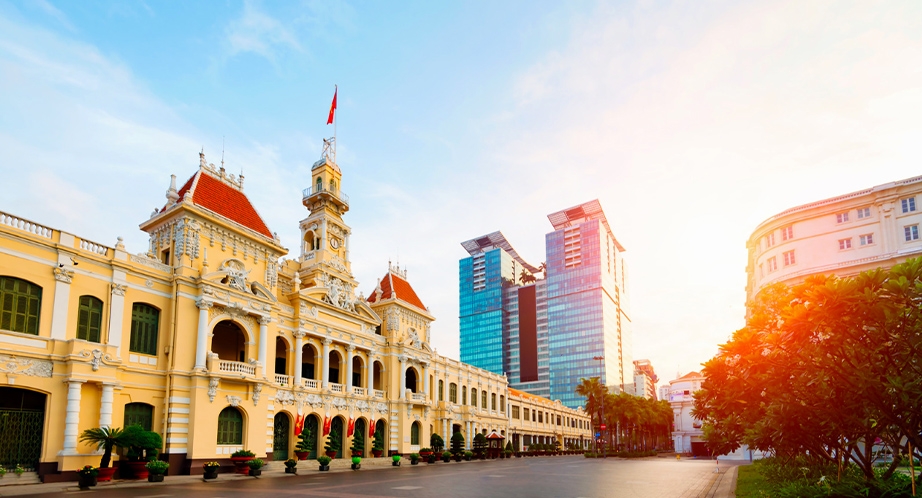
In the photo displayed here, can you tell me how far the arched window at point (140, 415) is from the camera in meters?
33.0

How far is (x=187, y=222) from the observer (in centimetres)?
3747

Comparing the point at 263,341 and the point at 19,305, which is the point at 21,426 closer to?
the point at 19,305

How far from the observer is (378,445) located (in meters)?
52.9

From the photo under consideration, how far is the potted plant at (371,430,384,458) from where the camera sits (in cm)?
5180

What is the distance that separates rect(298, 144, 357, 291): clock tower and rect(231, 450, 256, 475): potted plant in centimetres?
1799

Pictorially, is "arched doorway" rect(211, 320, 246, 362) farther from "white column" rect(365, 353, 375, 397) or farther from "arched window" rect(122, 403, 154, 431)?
"white column" rect(365, 353, 375, 397)

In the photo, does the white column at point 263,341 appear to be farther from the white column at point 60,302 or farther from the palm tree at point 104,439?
the white column at point 60,302

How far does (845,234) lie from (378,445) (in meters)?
45.6

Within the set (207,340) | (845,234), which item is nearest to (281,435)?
(207,340)

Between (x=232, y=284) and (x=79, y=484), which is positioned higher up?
(x=232, y=284)

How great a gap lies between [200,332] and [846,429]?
109 feet

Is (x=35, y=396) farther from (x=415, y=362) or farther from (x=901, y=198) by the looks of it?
(x=901, y=198)

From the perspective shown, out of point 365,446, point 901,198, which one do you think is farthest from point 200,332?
point 901,198

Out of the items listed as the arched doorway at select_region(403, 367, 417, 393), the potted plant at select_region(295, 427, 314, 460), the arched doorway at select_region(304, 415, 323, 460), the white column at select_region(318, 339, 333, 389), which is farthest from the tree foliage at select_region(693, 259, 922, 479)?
the arched doorway at select_region(403, 367, 417, 393)
